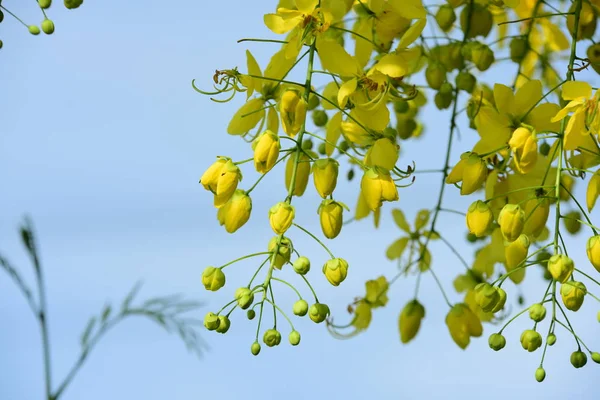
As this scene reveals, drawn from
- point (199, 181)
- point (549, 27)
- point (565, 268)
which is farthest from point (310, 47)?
point (549, 27)

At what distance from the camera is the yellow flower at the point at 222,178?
2.34 feet

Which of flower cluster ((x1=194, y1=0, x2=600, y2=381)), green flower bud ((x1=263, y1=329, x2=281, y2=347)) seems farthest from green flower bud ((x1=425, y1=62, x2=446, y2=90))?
green flower bud ((x1=263, y1=329, x2=281, y2=347))

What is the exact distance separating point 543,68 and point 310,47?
19.5 inches

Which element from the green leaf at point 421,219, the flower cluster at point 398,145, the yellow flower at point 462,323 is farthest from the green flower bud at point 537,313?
the green leaf at point 421,219

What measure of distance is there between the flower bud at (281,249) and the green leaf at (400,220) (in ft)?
1.36

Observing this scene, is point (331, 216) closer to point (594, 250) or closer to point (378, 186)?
point (378, 186)

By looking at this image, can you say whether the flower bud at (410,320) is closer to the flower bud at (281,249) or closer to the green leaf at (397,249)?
the green leaf at (397,249)

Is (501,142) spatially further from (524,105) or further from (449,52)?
(449,52)

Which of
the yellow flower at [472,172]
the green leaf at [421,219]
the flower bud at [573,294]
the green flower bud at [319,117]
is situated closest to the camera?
the flower bud at [573,294]

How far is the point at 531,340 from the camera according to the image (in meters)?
0.70

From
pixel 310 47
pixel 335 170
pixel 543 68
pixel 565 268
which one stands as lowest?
pixel 565 268

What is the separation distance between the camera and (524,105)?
826 millimetres

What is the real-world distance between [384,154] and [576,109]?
0.48ft

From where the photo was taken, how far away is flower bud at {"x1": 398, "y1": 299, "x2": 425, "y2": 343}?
102 cm
